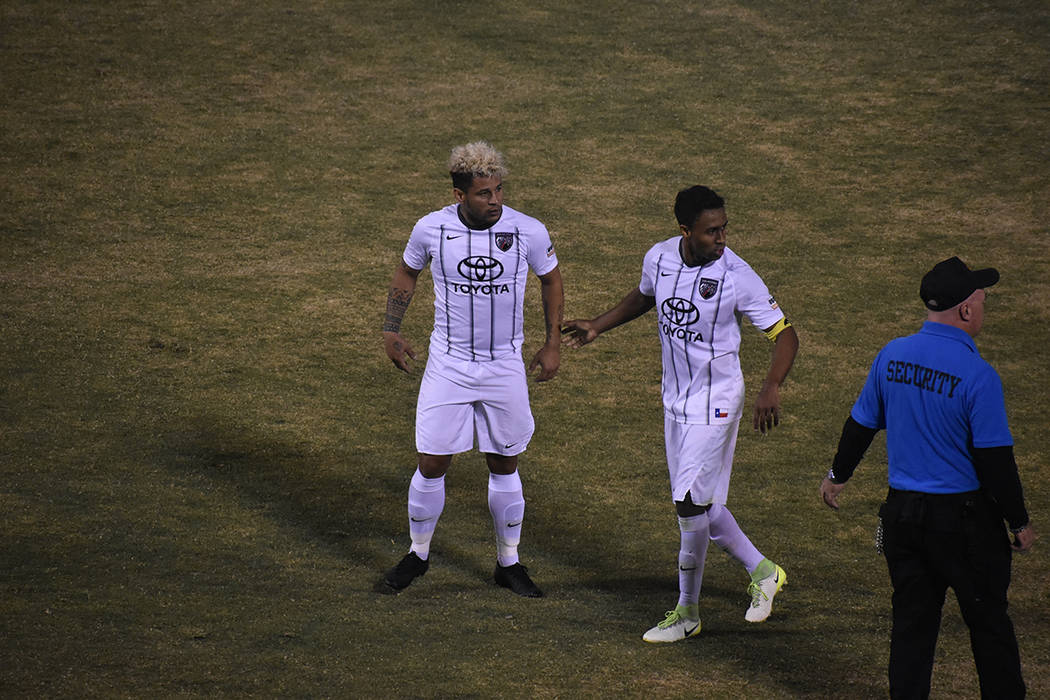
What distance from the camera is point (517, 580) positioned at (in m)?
7.04

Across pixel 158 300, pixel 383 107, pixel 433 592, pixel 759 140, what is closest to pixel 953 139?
pixel 759 140

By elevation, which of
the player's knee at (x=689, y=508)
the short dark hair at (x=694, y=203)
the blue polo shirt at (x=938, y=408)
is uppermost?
the short dark hair at (x=694, y=203)

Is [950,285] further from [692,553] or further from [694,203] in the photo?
[692,553]

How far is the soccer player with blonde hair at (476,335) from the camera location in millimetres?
6699

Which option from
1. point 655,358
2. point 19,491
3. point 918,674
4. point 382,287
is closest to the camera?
point 918,674

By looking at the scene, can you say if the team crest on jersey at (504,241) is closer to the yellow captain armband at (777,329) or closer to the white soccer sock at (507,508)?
the white soccer sock at (507,508)

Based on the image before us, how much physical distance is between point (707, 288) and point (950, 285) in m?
1.48

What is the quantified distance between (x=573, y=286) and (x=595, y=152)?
3.20 m

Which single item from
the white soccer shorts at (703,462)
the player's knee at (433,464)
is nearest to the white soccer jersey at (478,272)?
the player's knee at (433,464)

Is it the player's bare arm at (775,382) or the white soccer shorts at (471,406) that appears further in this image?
the white soccer shorts at (471,406)

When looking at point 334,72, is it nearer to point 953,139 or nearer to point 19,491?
point 953,139

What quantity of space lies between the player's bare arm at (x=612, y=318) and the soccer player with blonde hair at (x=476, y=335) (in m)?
0.11

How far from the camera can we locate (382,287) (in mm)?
11992

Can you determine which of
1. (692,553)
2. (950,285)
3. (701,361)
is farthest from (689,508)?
(950,285)
